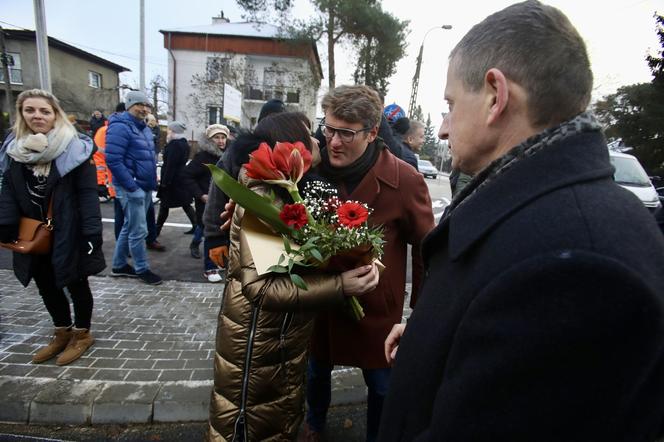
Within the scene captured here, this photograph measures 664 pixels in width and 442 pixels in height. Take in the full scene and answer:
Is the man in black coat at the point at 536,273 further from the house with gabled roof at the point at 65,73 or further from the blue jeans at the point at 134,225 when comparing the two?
the house with gabled roof at the point at 65,73

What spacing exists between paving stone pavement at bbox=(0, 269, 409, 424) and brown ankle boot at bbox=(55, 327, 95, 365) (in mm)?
59

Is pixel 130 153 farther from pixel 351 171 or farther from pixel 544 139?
pixel 544 139

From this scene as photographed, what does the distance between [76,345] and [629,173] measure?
36.2 feet

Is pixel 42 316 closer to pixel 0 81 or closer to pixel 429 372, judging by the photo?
pixel 429 372

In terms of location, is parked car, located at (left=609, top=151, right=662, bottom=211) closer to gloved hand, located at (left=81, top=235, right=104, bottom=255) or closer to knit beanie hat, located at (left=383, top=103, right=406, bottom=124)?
knit beanie hat, located at (left=383, top=103, right=406, bottom=124)

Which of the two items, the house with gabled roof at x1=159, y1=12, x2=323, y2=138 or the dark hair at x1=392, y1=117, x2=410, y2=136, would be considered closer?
the dark hair at x1=392, y1=117, x2=410, y2=136

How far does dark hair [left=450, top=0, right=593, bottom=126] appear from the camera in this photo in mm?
831

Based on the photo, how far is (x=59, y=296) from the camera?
308 cm

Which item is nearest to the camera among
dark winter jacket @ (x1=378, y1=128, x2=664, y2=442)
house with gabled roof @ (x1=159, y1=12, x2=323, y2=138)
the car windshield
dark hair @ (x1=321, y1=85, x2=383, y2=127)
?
dark winter jacket @ (x1=378, y1=128, x2=664, y2=442)

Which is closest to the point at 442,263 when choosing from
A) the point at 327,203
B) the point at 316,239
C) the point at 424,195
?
the point at 316,239

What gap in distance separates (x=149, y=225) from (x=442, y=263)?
5.82m

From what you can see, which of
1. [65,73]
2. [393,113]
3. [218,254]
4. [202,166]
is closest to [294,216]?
[218,254]

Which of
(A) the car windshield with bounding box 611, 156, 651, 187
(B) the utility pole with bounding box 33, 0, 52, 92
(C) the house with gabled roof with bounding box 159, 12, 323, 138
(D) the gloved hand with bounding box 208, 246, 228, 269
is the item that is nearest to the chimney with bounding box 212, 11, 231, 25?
(C) the house with gabled roof with bounding box 159, 12, 323, 138

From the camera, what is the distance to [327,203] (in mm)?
1603
